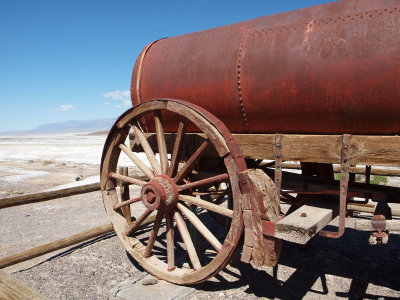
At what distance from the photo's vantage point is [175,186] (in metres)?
3.38

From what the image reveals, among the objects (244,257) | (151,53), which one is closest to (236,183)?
(244,257)

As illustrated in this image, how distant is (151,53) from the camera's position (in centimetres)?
389

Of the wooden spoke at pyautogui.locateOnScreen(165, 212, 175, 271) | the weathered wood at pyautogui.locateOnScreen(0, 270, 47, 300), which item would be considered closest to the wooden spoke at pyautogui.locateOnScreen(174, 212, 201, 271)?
the wooden spoke at pyautogui.locateOnScreen(165, 212, 175, 271)

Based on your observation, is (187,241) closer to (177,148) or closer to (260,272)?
(177,148)

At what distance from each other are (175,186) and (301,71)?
1603 mm

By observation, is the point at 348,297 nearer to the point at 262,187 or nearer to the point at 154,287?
the point at 262,187

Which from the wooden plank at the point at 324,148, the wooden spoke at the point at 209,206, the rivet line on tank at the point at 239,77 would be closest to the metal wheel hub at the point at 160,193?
the wooden spoke at the point at 209,206

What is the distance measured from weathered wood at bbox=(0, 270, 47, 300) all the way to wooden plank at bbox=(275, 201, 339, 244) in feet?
5.29

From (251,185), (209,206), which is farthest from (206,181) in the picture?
(251,185)

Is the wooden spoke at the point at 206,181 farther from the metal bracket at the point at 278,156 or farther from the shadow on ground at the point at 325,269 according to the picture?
the shadow on ground at the point at 325,269

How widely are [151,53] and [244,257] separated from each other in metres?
2.48

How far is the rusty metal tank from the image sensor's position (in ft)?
8.15

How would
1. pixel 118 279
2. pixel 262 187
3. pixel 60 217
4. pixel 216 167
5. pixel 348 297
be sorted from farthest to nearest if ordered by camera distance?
pixel 60 217
pixel 216 167
pixel 118 279
pixel 348 297
pixel 262 187

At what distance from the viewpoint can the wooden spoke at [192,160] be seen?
3.16 m
